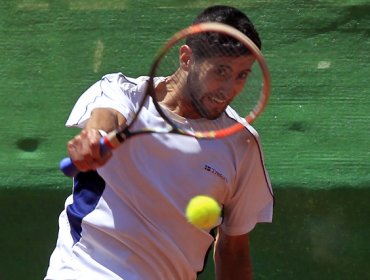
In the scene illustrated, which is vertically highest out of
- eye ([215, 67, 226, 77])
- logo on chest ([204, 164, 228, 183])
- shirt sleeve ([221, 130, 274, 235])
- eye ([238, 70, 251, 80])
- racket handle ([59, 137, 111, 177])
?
eye ([215, 67, 226, 77])

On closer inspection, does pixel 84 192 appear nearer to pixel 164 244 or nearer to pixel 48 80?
pixel 164 244

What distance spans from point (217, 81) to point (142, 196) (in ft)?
1.31

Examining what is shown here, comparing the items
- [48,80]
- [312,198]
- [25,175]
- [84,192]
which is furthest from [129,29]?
[84,192]

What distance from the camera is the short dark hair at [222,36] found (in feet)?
8.34

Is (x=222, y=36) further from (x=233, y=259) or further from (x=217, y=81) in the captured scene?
(x=233, y=259)

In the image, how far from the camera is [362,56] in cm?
382

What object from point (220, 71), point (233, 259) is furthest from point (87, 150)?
point (233, 259)

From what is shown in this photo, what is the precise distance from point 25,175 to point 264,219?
123 centimetres

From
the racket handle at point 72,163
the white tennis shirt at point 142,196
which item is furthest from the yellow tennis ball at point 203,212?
the racket handle at point 72,163

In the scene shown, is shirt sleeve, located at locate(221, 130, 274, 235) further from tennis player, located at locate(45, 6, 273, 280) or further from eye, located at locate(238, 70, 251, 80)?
eye, located at locate(238, 70, 251, 80)

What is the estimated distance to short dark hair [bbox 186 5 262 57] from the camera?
254cm

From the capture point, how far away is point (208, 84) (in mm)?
2553

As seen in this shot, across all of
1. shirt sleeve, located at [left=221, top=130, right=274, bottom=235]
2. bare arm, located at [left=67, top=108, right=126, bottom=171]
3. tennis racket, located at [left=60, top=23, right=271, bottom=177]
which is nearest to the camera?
bare arm, located at [left=67, top=108, right=126, bottom=171]

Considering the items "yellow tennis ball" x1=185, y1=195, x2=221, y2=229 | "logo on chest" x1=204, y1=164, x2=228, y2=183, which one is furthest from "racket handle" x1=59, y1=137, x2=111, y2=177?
"logo on chest" x1=204, y1=164, x2=228, y2=183
